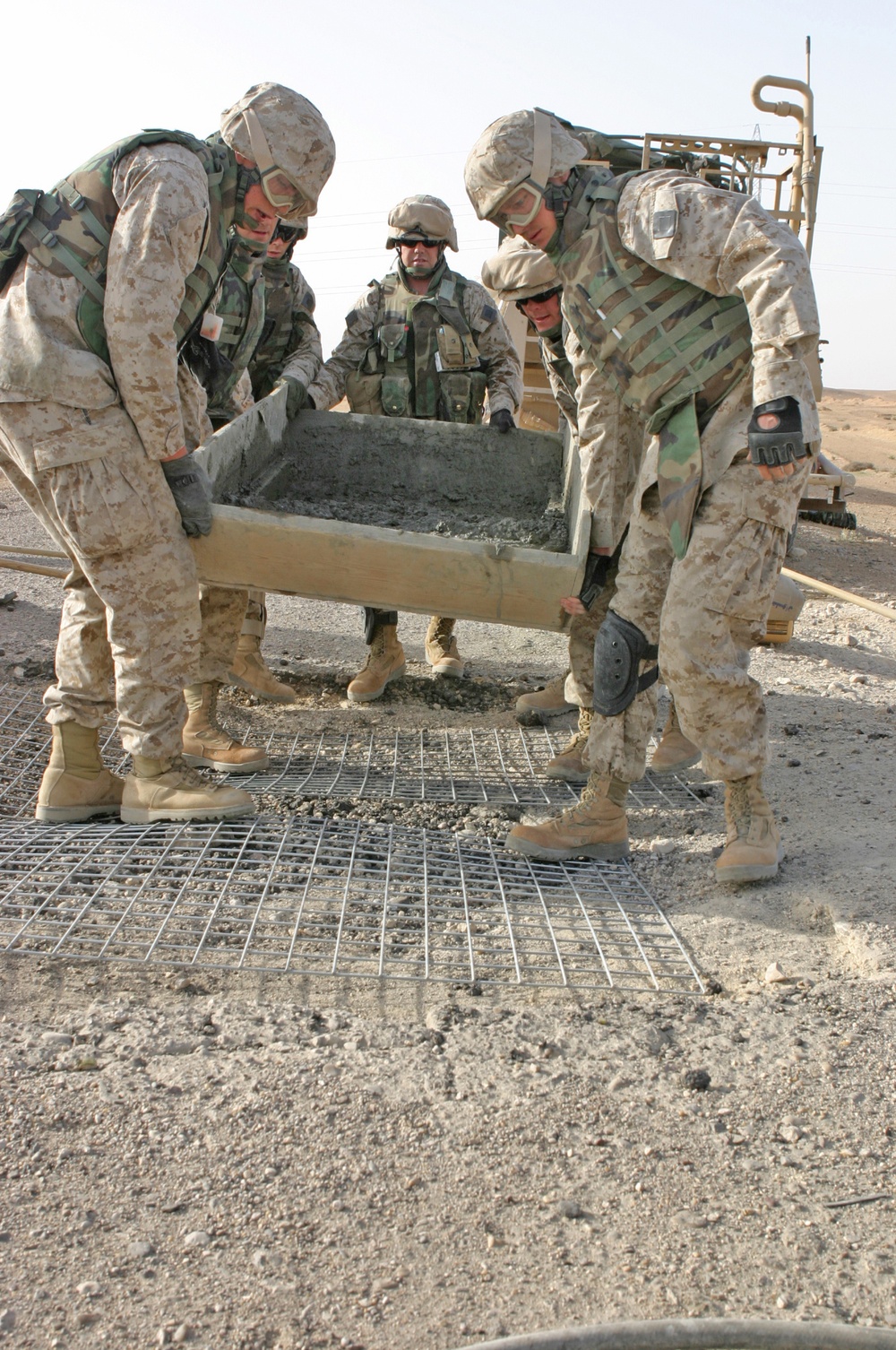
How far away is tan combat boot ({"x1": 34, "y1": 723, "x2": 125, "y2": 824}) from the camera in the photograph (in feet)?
10.8

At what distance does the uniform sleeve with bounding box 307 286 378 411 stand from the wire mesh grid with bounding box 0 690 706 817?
1664 millimetres

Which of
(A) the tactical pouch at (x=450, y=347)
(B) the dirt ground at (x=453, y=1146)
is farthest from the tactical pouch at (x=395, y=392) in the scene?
(B) the dirt ground at (x=453, y=1146)

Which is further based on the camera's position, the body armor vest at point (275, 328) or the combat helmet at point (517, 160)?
the body armor vest at point (275, 328)

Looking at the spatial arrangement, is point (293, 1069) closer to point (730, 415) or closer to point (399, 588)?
point (399, 588)

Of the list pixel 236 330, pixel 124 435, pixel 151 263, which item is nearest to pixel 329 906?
pixel 124 435

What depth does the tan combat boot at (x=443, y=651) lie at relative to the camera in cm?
513

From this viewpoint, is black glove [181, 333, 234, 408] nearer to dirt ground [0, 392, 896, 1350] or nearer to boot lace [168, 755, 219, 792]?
boot lace [168, 755, 219, 792]

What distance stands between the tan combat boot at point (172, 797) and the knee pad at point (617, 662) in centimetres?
118

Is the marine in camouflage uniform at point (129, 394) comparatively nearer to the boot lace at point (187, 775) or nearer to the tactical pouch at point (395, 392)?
the boot lace at point (187, 775)

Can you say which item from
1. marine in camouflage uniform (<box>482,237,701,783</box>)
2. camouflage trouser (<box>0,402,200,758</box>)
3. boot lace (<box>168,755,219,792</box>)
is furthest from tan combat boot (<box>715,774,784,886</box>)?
camouflage trouser (<box>0,402,200,758</box>)

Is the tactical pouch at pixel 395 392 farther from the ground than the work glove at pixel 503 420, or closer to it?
farther from the ground

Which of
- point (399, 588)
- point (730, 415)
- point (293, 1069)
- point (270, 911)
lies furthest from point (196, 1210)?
point (730, 415)

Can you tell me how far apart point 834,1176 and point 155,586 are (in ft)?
7.41

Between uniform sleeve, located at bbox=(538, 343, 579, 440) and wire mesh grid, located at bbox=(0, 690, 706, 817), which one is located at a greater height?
uniform sleeve, located at bbox=(538, 343, 579, 440)
